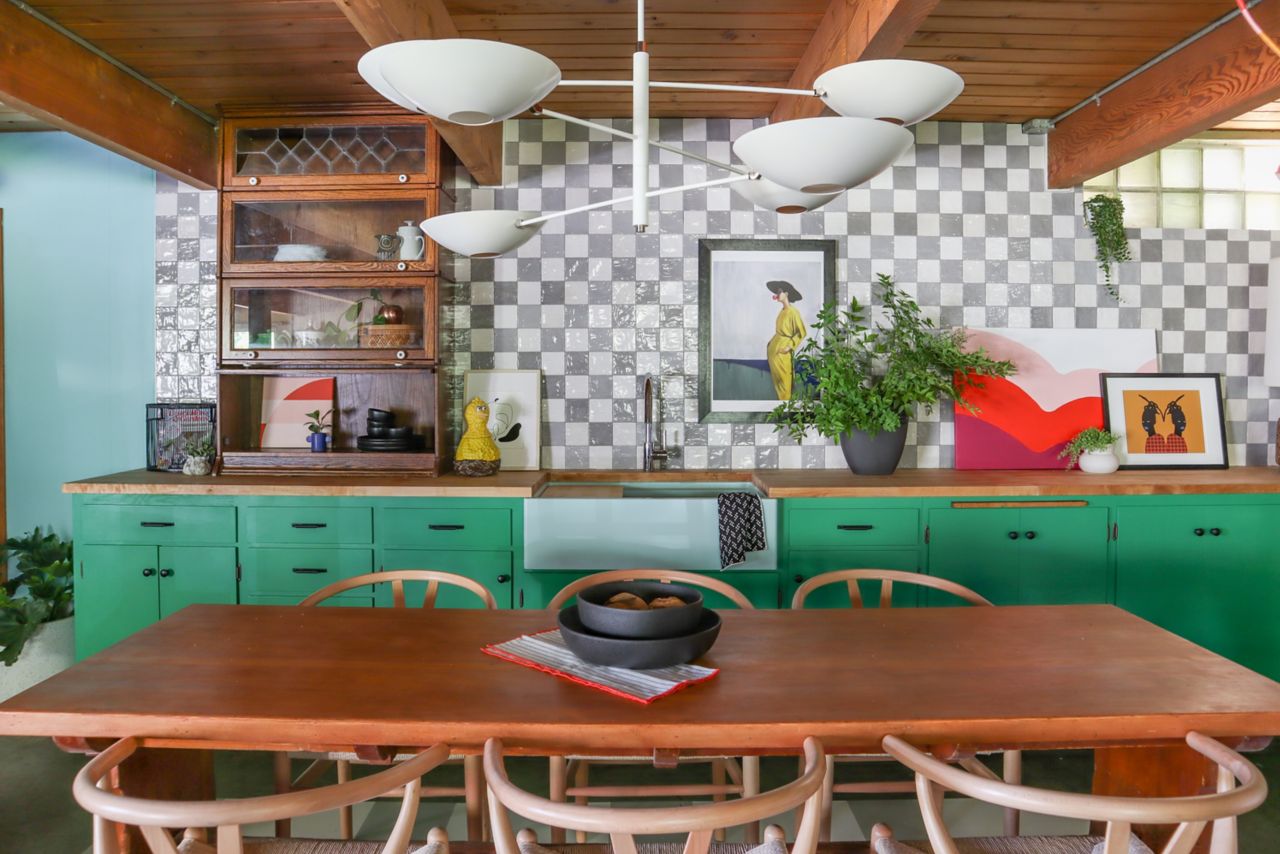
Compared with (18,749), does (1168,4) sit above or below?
above

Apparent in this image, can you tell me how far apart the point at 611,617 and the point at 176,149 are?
3181 mm

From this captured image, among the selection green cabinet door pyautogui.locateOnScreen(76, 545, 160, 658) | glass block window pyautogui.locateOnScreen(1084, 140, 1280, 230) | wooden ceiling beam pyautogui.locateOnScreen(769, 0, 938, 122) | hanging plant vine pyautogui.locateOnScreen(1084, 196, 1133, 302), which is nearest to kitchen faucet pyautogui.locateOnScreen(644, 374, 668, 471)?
wooden ceiling beam pyautogui.locateOnScreen(769, 0, 938, 122)

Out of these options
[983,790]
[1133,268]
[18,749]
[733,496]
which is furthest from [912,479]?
[18,749]

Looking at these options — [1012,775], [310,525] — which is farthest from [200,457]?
[1012,775]

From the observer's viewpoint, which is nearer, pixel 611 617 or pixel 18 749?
pixel 611 617

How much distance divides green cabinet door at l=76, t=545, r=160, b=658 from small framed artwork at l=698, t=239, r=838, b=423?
8.18 feet

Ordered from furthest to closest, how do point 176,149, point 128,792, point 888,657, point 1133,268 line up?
point 1133,268 < point 176,149 < point 888,657 < point 128,792

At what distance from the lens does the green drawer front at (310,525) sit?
3.16 metres

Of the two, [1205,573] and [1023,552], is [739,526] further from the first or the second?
[1205,573]

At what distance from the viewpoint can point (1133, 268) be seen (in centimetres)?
384

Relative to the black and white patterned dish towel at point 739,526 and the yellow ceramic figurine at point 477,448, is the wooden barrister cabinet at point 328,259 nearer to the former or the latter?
the yellow ceramic figurine at point 477,448

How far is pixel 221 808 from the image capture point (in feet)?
3.54

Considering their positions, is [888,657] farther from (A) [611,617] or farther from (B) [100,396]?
(B) [100,396]

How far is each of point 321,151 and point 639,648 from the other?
2898mm
